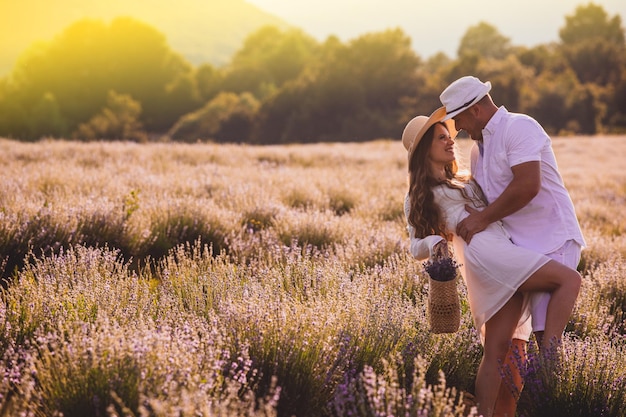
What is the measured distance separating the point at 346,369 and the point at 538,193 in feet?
4.67

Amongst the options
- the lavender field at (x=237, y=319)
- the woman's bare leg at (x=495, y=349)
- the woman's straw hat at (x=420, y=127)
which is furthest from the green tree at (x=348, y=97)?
the woman's bare leg at (x=495, y=349)

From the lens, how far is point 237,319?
2.99 meters

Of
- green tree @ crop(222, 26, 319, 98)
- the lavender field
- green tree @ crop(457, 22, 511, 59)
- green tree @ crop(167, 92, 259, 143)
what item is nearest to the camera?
the lavender field

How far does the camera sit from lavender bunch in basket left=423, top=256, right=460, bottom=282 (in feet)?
9.91

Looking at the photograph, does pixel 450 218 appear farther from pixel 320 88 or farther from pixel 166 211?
pixel 320 88

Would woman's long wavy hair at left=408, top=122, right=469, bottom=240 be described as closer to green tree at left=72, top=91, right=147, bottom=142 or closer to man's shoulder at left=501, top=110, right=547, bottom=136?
man's shoulder at left=501, top=110, right=547, bottom=136

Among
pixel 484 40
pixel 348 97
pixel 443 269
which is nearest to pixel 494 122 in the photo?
pixel 443 269

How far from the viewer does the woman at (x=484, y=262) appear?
2.96 meters

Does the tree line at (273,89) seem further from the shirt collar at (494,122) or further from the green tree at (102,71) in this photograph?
the shirt collar at (494,122)

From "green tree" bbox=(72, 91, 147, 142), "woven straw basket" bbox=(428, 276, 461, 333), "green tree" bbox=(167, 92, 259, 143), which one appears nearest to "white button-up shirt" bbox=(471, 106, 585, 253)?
"woven straw basket" bbox=(428, 276, 461, 333)

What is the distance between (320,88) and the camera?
47438 mm

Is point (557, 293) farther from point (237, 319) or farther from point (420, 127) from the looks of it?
point (237, 319)

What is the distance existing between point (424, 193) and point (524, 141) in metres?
0.60

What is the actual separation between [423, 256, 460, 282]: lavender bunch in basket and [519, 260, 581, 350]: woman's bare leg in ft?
1.29
